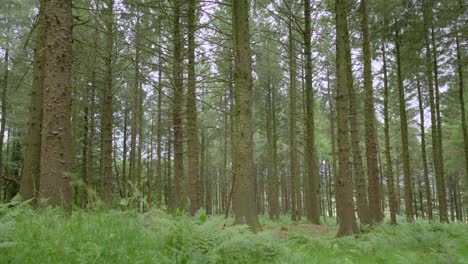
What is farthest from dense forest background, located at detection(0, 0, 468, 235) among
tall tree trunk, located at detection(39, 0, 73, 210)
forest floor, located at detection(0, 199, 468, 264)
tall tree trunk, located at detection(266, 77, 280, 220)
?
forest floor, located at detection(0, 199, 468, 264)

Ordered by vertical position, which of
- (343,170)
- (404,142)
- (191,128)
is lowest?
(343,170)

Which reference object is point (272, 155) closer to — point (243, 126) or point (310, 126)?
point (310, 126)

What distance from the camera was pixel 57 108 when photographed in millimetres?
5469

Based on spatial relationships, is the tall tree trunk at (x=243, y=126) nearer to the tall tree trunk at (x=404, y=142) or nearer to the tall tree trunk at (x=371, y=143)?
the tall tree trunk at (x=371, y=143)

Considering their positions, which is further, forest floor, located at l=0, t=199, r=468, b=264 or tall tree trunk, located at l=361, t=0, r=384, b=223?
tall tree trunk, located at l=361, t=0, r=384, b=223

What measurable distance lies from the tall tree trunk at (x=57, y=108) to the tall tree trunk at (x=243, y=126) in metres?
3.15

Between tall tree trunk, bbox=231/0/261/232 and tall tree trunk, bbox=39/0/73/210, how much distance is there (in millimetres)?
3150

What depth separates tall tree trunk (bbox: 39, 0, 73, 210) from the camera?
5.31 meters

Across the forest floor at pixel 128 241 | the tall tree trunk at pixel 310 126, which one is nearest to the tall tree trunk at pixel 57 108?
the forest floor at pixel 128 241

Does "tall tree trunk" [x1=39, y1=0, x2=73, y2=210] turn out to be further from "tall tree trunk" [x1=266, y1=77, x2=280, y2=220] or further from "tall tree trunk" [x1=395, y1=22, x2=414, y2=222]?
"tall tree trunk" [x1=266, y1=77, x2=280, y2=220]

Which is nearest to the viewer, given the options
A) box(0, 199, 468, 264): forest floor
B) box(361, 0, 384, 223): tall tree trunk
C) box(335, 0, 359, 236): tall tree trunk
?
box(0, 199, 468, 264): forest floor

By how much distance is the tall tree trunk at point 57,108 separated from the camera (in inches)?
209

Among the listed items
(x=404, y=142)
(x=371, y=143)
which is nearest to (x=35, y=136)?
(x=371, y=143)

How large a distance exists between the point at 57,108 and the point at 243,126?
11.3ft
